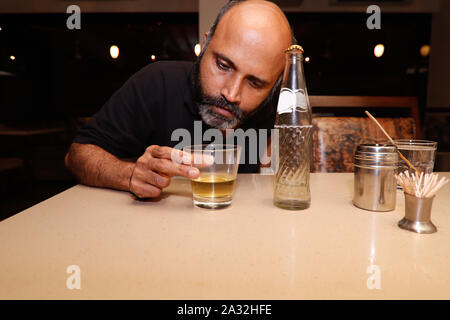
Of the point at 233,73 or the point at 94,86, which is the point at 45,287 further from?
the point at 94,86

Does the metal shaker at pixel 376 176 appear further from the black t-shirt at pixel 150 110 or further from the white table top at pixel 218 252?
the black t-shirt at pixel 150 110

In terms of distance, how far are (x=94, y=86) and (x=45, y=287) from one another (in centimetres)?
494

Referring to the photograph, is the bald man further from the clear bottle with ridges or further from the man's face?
the clear bottle with ridges

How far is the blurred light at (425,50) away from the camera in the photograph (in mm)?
4378

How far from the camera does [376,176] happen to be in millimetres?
728

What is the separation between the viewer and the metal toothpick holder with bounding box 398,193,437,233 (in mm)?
623

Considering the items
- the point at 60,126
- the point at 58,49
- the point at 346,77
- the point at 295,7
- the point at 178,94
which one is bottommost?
the point at 60,126

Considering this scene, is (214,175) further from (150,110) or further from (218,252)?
(150,110)

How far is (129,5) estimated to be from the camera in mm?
4422

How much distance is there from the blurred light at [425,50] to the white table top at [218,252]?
4508mm

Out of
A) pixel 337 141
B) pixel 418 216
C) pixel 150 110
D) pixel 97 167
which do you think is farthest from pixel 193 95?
pixel 418 216

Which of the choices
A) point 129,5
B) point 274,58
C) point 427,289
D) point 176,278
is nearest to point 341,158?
point 274,58

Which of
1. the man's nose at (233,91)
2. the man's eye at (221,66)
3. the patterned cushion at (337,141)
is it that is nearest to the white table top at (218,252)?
the man's nose at (233,91)
